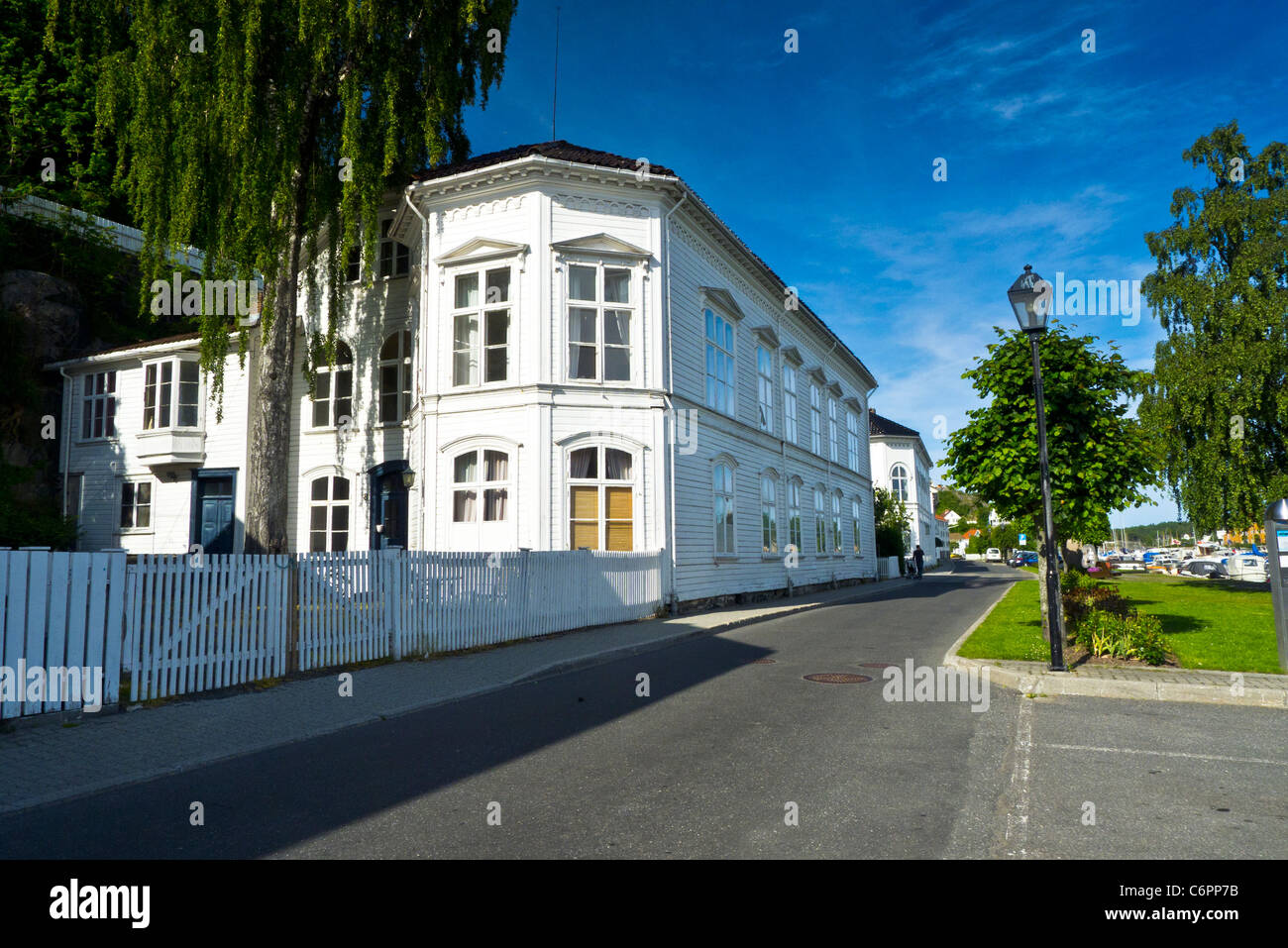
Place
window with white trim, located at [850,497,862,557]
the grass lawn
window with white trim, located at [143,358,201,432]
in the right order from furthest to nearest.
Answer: window with white trim, located at [850,497,862,557] → window with white trim, located at [143,358,201,432] → the grass lawn

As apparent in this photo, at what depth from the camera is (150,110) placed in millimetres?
16812

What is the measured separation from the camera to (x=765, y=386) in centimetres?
2723

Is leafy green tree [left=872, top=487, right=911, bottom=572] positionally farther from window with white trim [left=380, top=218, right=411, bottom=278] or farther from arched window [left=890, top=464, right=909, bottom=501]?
window with white trim [left=380, top=218, right=411, bottom=278]

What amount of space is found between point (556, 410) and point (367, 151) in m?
6.98

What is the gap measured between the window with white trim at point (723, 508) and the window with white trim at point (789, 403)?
20.6 feet

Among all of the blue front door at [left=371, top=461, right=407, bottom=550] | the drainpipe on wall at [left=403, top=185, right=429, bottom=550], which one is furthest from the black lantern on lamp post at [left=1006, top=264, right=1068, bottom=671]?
the blue front door at [left=371, top=461, right=407, bottom=550]

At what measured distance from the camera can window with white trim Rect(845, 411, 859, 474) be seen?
127 feet

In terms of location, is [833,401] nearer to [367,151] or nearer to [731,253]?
[731,253]

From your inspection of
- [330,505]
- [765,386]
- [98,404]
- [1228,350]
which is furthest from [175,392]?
[1228,350]

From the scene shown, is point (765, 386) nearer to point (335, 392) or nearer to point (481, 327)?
point (481, 327)

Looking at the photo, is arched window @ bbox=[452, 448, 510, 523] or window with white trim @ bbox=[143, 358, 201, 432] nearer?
arched window @ bbox=[452, 448, 510, 523]

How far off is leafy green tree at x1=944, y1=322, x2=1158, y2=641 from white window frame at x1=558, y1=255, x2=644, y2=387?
8802 mm

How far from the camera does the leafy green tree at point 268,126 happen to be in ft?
54.3
